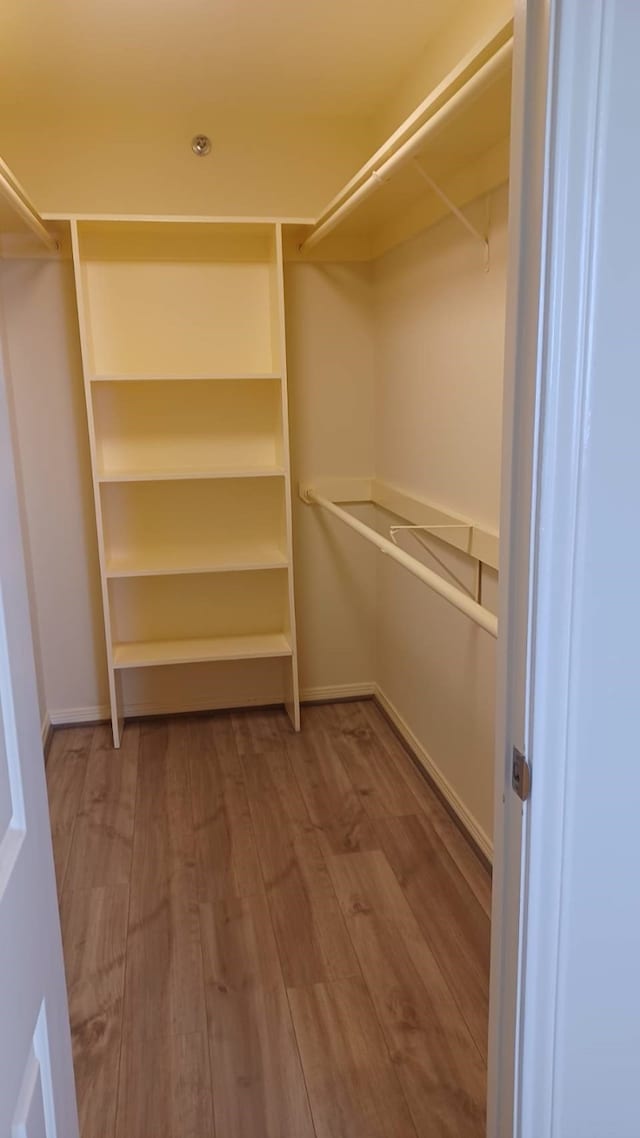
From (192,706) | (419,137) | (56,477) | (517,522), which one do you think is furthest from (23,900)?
(192,706)

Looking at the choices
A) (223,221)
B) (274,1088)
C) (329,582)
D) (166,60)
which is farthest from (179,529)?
(274,1088)

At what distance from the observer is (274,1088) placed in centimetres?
167

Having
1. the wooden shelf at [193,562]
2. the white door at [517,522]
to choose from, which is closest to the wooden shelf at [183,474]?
the wooden shelf at [193,562]

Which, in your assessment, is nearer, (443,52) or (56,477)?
(443,52)

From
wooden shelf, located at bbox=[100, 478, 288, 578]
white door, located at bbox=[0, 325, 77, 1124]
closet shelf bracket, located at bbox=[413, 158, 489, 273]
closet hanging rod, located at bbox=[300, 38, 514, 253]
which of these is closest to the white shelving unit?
wooden shelf, located at bbox=[100, 478, 288, 578]

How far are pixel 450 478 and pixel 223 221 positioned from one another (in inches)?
50.2

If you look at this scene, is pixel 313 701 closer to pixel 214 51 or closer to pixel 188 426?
pixel 188 426

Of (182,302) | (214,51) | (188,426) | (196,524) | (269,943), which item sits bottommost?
(269,943)

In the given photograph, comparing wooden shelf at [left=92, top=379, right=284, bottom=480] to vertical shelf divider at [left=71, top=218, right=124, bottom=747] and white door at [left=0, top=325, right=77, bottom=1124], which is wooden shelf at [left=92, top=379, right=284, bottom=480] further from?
white door at [left=0, top=325, right=77, bottom=1124]

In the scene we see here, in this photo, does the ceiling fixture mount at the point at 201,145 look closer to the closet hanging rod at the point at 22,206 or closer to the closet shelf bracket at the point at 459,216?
the closet hanging rod at the point at 22,206

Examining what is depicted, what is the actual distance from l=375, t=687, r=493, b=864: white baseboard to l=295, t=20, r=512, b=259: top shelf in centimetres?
183

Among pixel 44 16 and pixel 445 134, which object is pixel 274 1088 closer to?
pixel 445 134

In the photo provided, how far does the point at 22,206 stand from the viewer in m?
2.38

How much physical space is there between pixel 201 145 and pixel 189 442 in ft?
3.74
